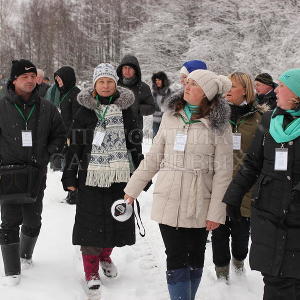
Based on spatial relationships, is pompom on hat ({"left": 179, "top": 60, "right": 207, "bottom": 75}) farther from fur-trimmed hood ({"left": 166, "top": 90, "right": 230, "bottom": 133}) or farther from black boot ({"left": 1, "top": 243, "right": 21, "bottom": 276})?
black boot ({"left": 1, "top": 243, "right": 21, "bottom": 276})

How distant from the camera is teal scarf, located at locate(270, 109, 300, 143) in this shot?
240 cm

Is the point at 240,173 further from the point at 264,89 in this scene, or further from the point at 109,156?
the point at 264,89

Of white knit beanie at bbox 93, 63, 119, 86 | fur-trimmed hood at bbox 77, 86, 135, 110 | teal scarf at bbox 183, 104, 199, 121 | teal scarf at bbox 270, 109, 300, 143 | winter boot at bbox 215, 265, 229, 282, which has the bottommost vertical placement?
winter boot at bbox 215, 265, 229, 282

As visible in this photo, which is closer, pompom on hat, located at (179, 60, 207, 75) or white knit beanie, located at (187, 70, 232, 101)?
white knit beanie, located at (187, 70, 232, 101)

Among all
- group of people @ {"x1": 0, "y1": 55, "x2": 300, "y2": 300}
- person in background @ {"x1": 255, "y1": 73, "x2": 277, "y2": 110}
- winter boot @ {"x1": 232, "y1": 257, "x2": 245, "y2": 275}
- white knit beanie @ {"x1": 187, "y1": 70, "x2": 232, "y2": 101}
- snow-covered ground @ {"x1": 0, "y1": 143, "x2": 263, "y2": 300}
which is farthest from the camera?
person in background @ {"x1": 255, "y1": 73, "x2": 277, "y2": 110}

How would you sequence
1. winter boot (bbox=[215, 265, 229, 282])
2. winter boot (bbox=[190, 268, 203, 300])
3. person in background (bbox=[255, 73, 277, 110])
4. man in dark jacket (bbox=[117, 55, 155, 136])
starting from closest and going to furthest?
winter boot (bbox=[190, 268, 203, 300])
winter boot (bbox=[215, 265, 229, 282])
man in dark jacket (bbox=[117, 55, 155, 136])
person in background (bbox=[255, 73, 277, 110])

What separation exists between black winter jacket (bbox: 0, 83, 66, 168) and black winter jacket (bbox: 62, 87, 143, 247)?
11.6 inches

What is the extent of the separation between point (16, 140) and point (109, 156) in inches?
31.4

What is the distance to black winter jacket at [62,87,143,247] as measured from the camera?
350 centimetres

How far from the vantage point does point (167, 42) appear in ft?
85.8

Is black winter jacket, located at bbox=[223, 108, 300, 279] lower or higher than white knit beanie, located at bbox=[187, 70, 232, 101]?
lower

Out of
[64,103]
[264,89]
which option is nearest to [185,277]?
[64,103]

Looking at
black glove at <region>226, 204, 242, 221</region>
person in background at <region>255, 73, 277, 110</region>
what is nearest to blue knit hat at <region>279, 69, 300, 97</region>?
black glove at <region>226, 204, 242, 221</region>

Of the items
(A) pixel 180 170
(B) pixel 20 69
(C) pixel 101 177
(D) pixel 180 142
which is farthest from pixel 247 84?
(B) pixel 20 69
